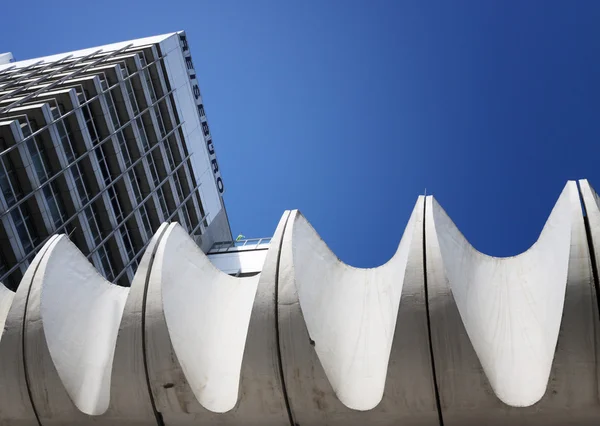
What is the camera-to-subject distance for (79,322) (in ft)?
33.5

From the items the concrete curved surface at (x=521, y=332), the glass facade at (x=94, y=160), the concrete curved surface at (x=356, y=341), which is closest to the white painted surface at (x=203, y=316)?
the concrete curved surface at (x=356, y=341)

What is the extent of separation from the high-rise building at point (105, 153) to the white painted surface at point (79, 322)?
1986cm

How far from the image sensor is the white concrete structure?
759 centimetres

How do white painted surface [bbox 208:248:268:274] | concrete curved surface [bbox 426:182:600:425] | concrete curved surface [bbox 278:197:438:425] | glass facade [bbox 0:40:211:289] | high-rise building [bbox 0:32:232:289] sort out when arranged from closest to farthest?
concrete curved surface [bbox 426:182:600:425] → concrete curved surface [bbox 278:197:438:425] → glass facade [bbox 0:40:211:289] → high-rise building [bbox 0:32:232:289] → white painted surface [bbox 208:248:268:274]

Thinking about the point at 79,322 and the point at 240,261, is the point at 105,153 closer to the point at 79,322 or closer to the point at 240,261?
the point at 240,261

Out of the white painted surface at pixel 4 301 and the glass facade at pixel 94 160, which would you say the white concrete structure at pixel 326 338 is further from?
the glass facade at pixel 94 160

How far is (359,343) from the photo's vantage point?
8.95 m

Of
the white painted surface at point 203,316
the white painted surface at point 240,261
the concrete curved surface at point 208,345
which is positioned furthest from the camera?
the white painted surface at point 240,261

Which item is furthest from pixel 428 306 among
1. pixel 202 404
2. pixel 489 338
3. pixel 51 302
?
pixel 51 302

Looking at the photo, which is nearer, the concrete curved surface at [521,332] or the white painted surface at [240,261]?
the concrete curved surface at [521,332]

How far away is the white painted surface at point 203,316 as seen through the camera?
8.83 metres

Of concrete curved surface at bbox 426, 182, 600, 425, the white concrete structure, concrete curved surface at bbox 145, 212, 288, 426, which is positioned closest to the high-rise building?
the white concrete structure

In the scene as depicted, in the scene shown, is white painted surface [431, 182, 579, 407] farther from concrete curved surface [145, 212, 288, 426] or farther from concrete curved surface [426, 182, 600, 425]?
concrete curved surface [145, 212, 288, 426]

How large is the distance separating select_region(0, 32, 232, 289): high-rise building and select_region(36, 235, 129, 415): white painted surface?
19.9 metres
